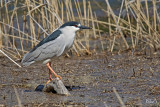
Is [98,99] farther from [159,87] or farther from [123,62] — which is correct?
[123,62]

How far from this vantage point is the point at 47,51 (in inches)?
199

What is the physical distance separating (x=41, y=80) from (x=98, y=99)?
1.61 metres

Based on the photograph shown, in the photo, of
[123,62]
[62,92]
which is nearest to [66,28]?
[62,92]

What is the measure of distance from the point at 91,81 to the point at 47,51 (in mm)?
781

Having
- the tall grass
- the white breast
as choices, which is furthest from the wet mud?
the white breast

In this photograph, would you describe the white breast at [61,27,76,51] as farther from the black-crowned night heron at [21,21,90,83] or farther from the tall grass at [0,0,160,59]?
the tall grass at [0,0,160,59]

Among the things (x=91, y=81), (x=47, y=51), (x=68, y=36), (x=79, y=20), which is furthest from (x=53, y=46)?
(x=79, y=20)

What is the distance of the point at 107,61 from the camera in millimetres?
6977

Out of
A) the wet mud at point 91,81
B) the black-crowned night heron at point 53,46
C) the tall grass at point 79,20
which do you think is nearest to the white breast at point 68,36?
the black-crowned night heron at point 53,46

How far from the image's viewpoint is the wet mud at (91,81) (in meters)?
4.00

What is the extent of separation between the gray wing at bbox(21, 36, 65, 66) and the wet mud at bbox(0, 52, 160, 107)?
0.36m

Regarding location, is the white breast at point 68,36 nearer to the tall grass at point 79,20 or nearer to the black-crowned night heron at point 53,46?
the black-crowned night heron at point 53,46

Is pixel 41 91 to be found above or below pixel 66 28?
below

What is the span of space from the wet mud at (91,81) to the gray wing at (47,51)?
1.17 feet
